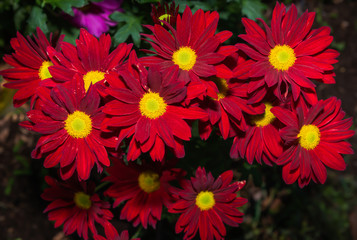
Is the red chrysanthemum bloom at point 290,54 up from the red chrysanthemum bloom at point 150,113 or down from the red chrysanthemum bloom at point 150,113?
up

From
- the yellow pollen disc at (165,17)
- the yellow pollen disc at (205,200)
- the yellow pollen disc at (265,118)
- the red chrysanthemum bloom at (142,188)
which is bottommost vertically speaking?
the red chrysanthemum bloom at (142,188)

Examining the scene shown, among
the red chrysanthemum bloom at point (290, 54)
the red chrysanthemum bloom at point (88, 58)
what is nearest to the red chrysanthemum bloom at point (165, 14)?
the red chrysanthemum bloom at point (88, 58)

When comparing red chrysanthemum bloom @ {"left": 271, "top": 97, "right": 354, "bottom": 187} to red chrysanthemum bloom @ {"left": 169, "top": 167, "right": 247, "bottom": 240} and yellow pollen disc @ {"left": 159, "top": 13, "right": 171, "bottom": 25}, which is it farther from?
yellow pollen disc @ {"left": 159, "top": 13, "right": 171, "bottom": 25}

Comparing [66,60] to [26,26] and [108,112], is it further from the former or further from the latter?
[26,26]

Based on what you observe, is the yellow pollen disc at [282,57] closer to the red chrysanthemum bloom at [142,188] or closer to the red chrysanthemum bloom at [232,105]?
the red chrysanthemum bloom at [232,105]

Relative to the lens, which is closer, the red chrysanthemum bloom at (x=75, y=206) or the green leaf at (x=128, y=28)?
the red chrysanthemum bloom at (x=75, y=206)

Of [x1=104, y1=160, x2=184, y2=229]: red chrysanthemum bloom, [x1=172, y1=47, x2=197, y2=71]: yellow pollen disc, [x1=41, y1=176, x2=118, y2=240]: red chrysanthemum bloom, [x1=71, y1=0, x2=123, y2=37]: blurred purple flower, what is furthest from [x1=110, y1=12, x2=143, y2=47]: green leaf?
[x1=41, y1=176, x2=118, y2=240]: red chrysanthemum bloom
